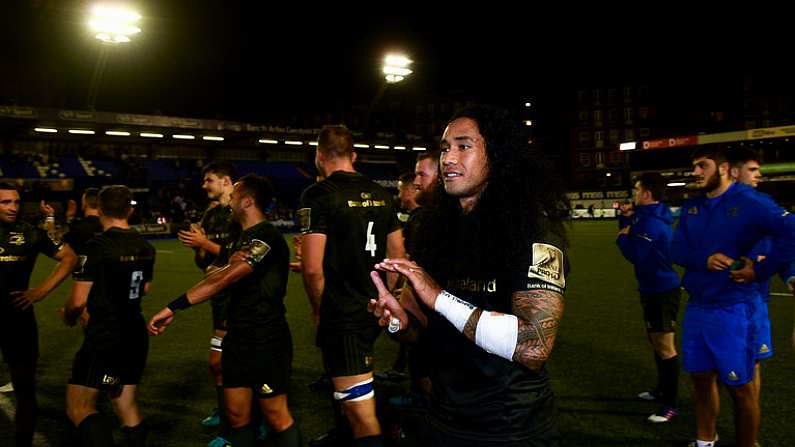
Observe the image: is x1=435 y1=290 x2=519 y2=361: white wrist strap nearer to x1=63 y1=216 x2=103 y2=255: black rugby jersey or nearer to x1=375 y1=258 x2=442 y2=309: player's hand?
x1=375 y1=258 x2=442 y2=309: player's hand

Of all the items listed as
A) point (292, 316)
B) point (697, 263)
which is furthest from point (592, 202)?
point (697, 263)

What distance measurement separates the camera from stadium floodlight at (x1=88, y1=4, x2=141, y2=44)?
30656mm

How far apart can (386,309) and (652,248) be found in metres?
4.10

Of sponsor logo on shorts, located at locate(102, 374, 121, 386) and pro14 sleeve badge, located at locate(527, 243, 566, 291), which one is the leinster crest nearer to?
sponsor logo on shorts, located at locate(102, 374, 121, 386)

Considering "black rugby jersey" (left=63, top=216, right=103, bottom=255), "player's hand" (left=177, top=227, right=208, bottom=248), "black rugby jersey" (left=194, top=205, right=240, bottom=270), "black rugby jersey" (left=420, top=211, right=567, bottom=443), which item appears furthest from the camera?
"black rugby jersey" (left=63, top=216, right=103, bottom=255)

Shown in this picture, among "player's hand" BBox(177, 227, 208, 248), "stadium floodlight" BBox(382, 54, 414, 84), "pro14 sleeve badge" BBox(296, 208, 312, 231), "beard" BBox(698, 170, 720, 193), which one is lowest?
"player's hand" BBox(177, 227, 208, 248)

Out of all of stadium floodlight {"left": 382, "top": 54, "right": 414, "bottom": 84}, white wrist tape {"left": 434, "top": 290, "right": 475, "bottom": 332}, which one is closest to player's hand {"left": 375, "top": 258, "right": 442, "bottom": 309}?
white wrist tape {"left": 434, "top": 290, "right": 475, "bottom": 332}

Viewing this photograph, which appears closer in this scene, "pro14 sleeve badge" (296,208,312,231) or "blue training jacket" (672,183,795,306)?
"blue training jacket" (672,183,795,306)

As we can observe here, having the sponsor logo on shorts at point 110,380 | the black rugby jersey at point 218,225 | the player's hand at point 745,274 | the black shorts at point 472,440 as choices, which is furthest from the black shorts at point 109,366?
the player's hand at point 745,274

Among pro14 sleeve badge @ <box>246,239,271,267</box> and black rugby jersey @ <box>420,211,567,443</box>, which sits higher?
pro14 sleeve badge @ <box>246,239,271,267</box>

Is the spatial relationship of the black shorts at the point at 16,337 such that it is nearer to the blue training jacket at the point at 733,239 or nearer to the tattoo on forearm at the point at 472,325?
the tattoo on forearm at the point at 472,325

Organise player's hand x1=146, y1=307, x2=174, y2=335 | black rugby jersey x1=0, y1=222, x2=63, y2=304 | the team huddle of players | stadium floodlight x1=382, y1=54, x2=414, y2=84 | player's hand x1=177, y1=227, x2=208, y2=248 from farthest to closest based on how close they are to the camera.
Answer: stadium floodlight x1=382, y1=54, x2=414, y2=84, player's hand x1=177, y1=227, x2=208, y2=248, black rugby jersey x1=0, y1=222, x2=63, y2=304, player's hand x1=146, y1=307, x2=174, y2=335, the team huddle of players

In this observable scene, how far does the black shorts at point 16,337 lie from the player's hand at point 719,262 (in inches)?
208

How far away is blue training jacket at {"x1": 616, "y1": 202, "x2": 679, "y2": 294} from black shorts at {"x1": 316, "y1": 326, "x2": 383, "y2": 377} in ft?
9.53
